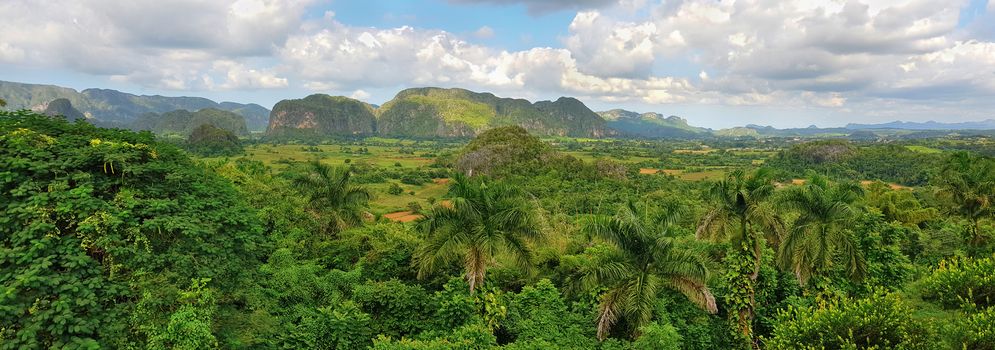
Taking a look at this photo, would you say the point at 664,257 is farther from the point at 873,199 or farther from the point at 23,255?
the point at 873,199

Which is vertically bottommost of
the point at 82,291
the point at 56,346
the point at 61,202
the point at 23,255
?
the point at 56,346

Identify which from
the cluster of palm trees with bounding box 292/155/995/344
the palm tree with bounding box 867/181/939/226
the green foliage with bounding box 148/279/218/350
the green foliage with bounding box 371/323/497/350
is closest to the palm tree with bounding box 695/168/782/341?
the cluster of palm trees with bounding box 292/155/995/344

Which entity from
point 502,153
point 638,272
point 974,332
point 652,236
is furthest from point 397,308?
point 502,153

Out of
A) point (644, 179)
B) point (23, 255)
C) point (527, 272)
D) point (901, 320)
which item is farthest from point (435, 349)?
point (644, 179)

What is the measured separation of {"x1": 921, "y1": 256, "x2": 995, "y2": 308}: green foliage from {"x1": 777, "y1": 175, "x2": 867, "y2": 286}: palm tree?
3.90m

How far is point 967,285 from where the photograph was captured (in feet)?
38.3

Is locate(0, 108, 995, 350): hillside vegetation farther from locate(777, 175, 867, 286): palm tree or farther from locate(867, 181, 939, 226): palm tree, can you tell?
locate(867, 181, 939, 226): palm tree

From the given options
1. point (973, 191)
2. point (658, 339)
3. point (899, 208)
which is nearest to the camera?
point (658, 339)

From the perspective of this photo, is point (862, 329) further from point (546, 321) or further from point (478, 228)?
point (478, 228)

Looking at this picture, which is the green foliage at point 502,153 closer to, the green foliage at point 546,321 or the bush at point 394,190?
the bush at point 394,190

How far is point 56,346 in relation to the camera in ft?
27.8

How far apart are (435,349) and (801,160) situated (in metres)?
141

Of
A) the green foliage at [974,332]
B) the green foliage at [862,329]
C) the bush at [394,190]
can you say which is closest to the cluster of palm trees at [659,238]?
the green foliage at [862,329]

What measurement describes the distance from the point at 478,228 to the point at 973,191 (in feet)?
99.9
